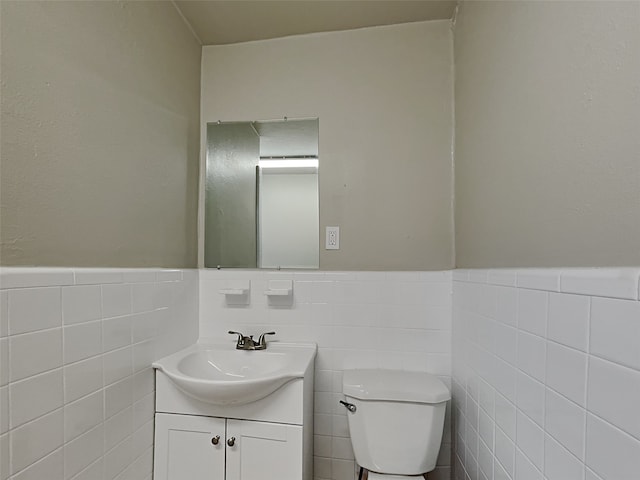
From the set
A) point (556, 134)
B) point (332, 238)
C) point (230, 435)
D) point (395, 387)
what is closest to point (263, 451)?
point (230, 435)

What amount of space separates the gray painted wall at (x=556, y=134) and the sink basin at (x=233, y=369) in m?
0.88

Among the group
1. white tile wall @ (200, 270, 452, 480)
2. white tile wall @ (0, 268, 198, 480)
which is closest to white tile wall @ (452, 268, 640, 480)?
white tile wall @ (200, 270, 452, 480)

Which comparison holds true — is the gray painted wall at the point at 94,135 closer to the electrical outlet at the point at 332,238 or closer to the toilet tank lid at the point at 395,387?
the electrical outlet at the point at 332,238

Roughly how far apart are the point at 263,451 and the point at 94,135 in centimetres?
129

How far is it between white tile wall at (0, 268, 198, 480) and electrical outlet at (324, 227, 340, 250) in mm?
789

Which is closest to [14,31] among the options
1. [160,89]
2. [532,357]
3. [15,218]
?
[15,218]

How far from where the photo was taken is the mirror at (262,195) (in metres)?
1.75

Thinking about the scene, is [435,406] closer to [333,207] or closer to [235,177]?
[333,207]

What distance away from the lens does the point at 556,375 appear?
28.1 inches

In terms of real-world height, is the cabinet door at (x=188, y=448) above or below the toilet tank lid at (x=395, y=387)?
below

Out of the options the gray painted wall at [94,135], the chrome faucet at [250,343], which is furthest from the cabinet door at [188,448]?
the gray painted wall at [94,135]

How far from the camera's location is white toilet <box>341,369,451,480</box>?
131 centimetres

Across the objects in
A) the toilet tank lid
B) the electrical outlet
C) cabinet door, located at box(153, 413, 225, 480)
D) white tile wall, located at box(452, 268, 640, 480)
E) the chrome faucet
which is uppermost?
the electrical outlet

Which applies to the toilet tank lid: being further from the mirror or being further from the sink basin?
the mirror
